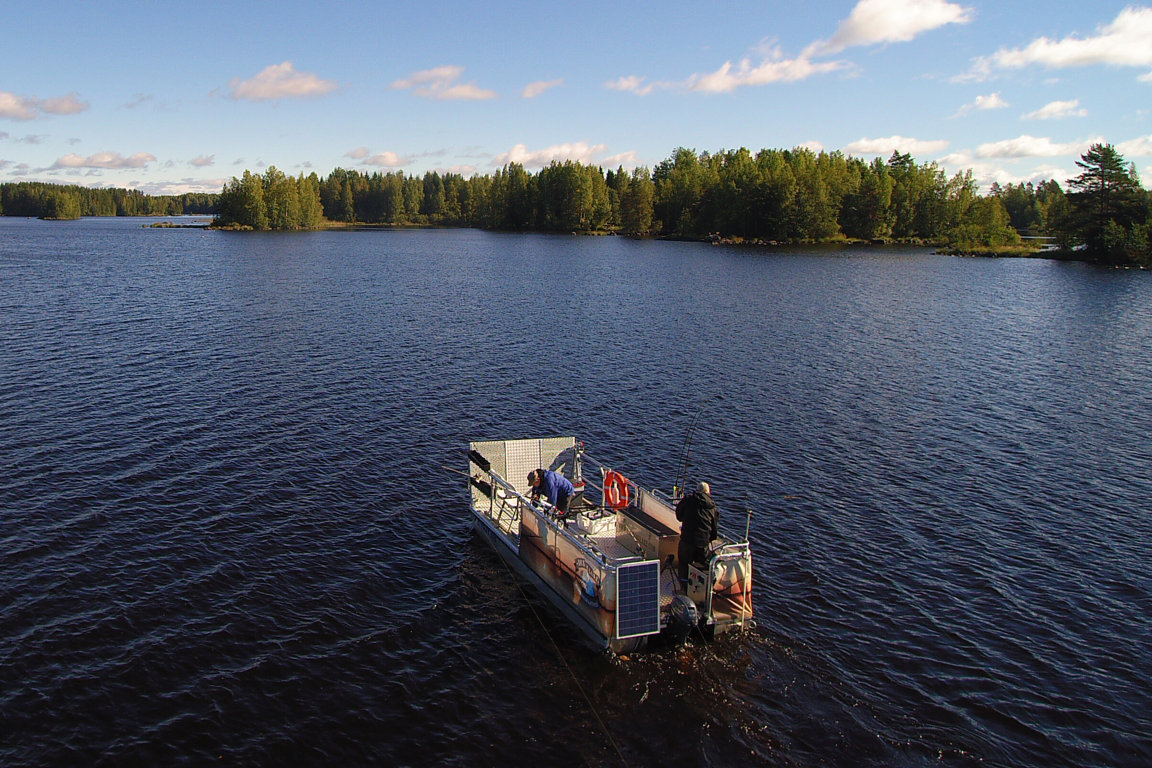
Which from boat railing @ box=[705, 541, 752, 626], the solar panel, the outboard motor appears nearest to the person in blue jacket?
the solar panel

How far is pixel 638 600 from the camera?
56.4ft

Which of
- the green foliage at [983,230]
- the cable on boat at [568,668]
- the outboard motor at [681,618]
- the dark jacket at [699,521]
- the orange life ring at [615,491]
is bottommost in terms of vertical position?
the cable on boat at [568,668]

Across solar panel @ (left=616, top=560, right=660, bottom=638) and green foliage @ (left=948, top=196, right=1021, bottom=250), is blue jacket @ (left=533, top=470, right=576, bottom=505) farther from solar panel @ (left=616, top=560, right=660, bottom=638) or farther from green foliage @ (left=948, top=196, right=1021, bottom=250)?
green foliage @ (left=948, top=196, right=1021, bottom=250)

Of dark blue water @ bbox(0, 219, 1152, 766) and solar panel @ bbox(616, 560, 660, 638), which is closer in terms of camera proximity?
dark blue water @ bbox(0, 219, 1152, 766)

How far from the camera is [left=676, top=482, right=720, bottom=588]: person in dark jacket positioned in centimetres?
1794

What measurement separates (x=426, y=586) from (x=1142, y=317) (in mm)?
76950

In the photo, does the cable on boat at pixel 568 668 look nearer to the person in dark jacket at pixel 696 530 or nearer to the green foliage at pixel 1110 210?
the person in dark jacket at pixel 696 530

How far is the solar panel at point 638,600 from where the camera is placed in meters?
17.0

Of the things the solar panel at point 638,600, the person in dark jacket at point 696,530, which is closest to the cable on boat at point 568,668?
the solar panel at point 638,600

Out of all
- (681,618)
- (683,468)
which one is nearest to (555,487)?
(681,618)

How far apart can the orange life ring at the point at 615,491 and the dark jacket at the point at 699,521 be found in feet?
10.4

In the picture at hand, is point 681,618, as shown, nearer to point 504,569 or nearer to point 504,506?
point 504,569

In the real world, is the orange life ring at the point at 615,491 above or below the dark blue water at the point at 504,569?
above

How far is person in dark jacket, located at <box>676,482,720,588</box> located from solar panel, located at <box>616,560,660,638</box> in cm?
122
